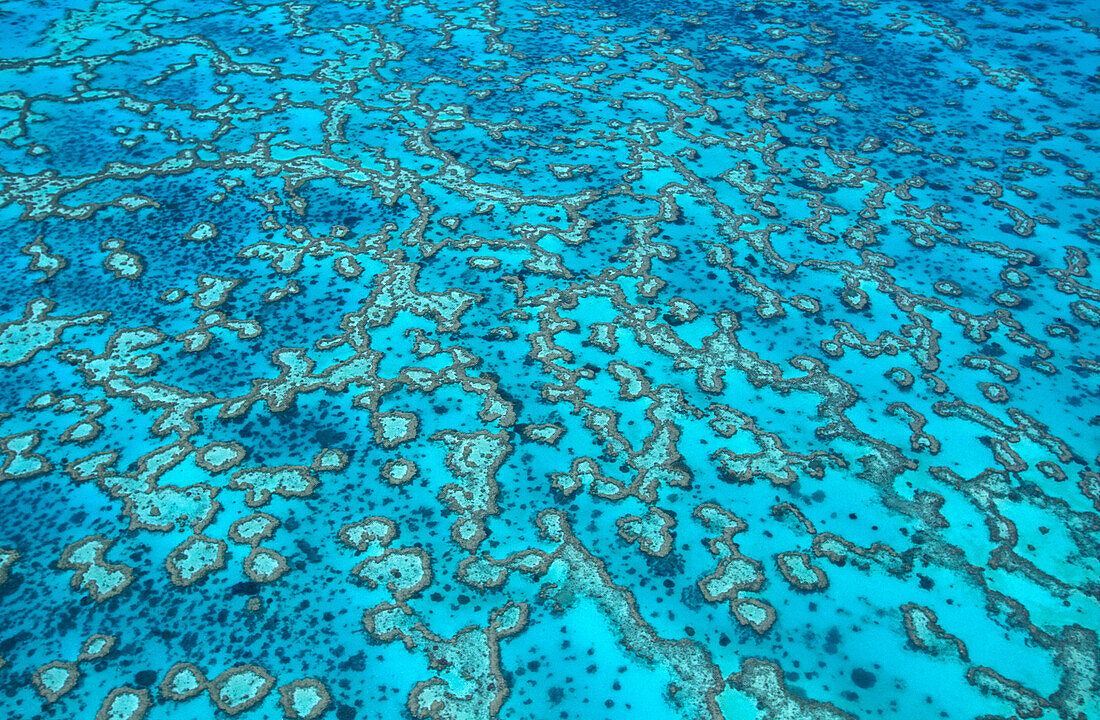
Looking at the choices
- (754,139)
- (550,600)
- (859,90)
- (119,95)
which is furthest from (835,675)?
(119,95)

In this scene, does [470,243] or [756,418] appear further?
[470,243]

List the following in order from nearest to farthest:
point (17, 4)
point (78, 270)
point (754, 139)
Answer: point (78, 270) < point (754, 139) < point (17, 4)

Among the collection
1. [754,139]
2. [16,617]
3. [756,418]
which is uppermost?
[754,139]

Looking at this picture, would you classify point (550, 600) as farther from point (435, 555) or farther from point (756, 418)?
point (756, 418)

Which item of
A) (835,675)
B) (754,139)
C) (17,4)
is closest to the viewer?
(835,675)

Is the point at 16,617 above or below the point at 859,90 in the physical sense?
below

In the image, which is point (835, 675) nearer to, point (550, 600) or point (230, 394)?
point (550, 600)

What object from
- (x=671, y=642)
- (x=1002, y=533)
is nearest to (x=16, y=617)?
(x=671, y=642)
